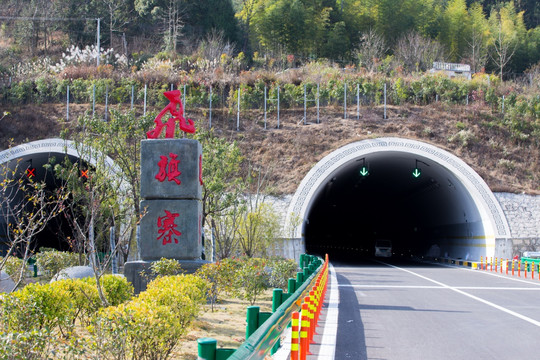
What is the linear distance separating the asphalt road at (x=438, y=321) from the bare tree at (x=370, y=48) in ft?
104

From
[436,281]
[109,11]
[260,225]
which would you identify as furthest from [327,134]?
[109,11]

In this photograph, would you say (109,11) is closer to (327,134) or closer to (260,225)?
(327,134)

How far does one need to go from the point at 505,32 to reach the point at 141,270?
4670cm

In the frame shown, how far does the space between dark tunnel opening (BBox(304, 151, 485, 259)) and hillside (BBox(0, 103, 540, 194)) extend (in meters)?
1.58

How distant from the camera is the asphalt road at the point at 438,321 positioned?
7.56 m

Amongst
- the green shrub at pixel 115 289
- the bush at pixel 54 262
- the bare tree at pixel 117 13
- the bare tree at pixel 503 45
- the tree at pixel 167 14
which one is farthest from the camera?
the bare tree at pixel 503 45

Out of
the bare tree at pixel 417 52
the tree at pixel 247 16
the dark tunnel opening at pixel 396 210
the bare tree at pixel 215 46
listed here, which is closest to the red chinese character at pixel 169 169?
the dark tunnel opening at pixel 396 210

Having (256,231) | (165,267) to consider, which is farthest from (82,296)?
(256,231)

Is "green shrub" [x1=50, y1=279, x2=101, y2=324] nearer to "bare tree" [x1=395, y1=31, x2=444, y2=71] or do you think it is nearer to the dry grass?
the dry grass

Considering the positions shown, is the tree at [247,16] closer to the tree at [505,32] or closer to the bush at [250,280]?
the tree at [505,32]

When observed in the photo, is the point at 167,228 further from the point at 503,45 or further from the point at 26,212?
the point at 503,45

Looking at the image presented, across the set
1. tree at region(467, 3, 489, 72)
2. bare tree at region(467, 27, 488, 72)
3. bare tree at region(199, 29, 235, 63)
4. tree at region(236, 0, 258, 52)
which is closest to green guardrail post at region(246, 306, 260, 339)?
bare tree at region(199, 29, 235, 63)

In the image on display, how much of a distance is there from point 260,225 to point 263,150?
7.29m

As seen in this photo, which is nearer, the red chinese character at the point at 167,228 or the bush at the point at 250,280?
the bush at the point at 250,280
